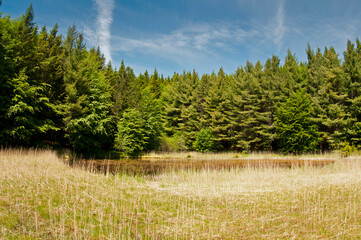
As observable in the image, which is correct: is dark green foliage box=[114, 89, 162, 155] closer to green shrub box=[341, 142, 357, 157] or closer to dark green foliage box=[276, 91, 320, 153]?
dark green foliage box=[276, 91, 320, 153]

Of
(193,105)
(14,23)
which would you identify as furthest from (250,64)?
(14,23)

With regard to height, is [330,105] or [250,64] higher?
[250,64]

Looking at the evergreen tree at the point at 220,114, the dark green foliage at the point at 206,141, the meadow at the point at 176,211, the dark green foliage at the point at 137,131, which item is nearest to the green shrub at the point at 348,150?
the evergreen tree at the point at 220,114

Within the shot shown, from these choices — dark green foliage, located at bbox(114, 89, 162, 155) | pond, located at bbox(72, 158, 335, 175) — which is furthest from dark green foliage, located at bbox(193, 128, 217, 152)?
pond, located at bbox(72, 158, 335, 175)

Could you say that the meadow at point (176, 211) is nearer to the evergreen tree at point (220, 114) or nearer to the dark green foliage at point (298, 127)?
A: the dark green foliage at point (298, 127)

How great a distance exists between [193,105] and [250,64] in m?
16.0

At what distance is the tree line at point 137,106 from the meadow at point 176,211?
1679cm

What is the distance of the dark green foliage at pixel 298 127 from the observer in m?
30.5

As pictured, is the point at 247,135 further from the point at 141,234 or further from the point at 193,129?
the point at 141,234

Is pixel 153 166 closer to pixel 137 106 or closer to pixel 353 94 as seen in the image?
pixel 137 106

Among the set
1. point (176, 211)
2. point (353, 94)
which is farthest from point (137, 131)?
point (353, 94)

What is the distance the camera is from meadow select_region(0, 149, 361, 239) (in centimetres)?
448

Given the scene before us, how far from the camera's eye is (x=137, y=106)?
3641 centimetres

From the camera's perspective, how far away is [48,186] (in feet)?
24.5
